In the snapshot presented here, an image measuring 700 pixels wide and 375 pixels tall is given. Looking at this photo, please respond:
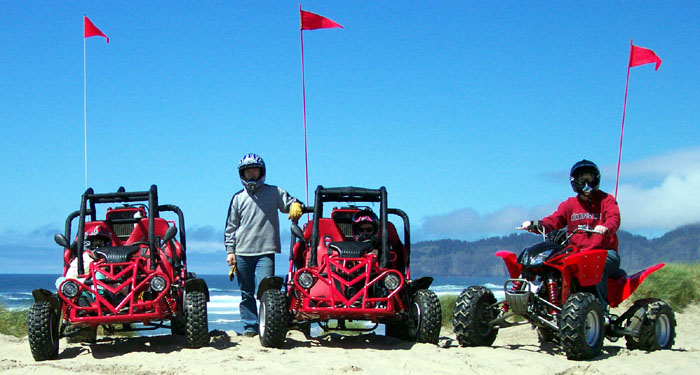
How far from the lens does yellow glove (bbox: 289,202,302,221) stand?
10133mm

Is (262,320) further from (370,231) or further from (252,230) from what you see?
(370,231)

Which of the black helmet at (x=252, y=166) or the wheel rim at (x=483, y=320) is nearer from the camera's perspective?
the wheel rim at (x=483, y=320)

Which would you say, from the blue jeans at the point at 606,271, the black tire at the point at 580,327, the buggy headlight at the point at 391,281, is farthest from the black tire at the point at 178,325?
the blue jeans at the point at 606,271

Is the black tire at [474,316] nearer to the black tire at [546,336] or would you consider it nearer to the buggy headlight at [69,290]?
the black tire at [546,336]

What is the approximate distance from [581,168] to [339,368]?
351cm

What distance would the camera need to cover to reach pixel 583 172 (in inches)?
360

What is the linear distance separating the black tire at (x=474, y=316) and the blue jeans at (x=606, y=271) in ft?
3.66

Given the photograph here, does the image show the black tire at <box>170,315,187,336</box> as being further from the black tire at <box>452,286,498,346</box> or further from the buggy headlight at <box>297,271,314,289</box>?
the black tire at <box>452,286,498,346</box>

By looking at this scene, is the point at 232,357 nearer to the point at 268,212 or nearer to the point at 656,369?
the point at 268,212

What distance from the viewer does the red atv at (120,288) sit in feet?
28.1

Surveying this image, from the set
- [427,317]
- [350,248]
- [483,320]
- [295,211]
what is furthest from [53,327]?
[483,320]

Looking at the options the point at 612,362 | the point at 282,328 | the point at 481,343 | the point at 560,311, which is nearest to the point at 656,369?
the point at 612,362

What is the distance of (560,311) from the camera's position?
27.7ft

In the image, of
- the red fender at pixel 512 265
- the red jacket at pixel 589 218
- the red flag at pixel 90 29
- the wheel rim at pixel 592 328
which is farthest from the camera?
the red flag at pixel 90 29
